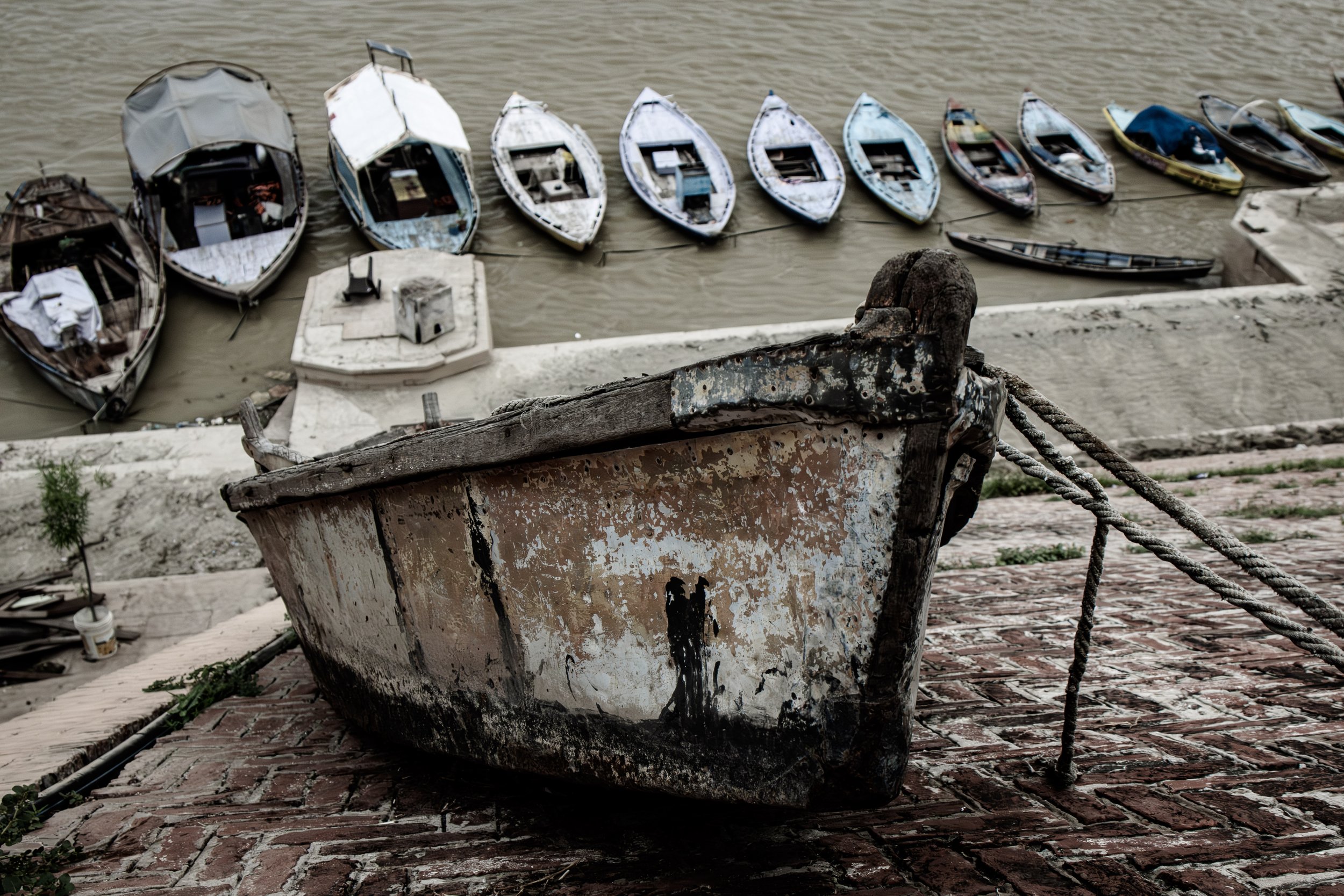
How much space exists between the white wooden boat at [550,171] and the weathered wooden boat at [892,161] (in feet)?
13.8

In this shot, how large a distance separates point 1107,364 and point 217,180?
12155 millimetres

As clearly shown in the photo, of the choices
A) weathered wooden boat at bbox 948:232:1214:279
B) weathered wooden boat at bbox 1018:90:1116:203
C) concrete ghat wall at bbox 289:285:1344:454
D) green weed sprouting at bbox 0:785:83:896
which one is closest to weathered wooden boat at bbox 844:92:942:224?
weathered wooden boat at bbox 948:232:1214:279

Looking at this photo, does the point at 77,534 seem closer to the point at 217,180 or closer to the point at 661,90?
the point at 217,180

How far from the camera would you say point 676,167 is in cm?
1401

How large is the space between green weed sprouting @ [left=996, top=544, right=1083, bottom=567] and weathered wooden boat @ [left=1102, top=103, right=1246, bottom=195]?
12200 mm


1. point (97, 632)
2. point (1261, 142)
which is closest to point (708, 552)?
point (97, 632)

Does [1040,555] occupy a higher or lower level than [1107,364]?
lower

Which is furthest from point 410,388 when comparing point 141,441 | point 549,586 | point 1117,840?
point 1117,840

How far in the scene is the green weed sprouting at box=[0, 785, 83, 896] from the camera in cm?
270

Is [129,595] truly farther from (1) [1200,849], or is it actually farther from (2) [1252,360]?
(2) [1252,360]

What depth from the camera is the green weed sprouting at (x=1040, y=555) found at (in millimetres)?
5801

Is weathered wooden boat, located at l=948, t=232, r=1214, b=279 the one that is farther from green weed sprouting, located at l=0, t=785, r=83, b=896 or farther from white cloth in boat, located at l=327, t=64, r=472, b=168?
green weed sprouting, located at l=0, t=785, r=83, b=896

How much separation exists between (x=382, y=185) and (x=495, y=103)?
3965mm

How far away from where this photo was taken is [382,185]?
527 inches
